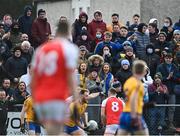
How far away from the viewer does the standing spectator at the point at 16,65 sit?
25391 mm

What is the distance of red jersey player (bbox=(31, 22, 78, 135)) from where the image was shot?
14117mm

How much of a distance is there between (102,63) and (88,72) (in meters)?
0.49

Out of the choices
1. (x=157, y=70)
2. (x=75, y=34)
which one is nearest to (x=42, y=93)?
(x=157, y=70)

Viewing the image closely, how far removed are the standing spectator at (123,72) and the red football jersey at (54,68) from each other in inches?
424

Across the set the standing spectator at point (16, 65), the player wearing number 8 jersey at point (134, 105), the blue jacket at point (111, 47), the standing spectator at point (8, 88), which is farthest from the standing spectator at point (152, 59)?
the player wearing number 8 jersey at point (134, 105)

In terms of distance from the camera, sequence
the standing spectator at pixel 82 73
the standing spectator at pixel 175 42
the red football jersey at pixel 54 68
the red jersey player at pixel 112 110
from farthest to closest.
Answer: the standing spectator at pixel 175 42 → the standing spectator at pixel 82 73 → the red jersey player at pixel 112 110 → the red football jersey at pixel 54 68

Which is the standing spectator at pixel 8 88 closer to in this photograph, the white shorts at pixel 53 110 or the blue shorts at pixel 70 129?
the blue shorts at pixel 70 129

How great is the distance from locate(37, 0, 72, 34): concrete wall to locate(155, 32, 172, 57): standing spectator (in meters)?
20.7

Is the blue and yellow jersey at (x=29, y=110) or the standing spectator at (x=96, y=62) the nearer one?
the blue and yellow jersey at (x=29, y=110)

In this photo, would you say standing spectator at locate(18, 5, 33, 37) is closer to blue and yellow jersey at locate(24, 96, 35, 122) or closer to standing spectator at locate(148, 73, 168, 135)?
standing spectator at locate(148, 73, 168, 135)

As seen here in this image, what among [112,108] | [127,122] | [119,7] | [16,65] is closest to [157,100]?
[112,108]

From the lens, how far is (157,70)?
25578 mm

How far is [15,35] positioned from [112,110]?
217 inches

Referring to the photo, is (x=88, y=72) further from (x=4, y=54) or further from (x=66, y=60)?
(x=66, y=60)
